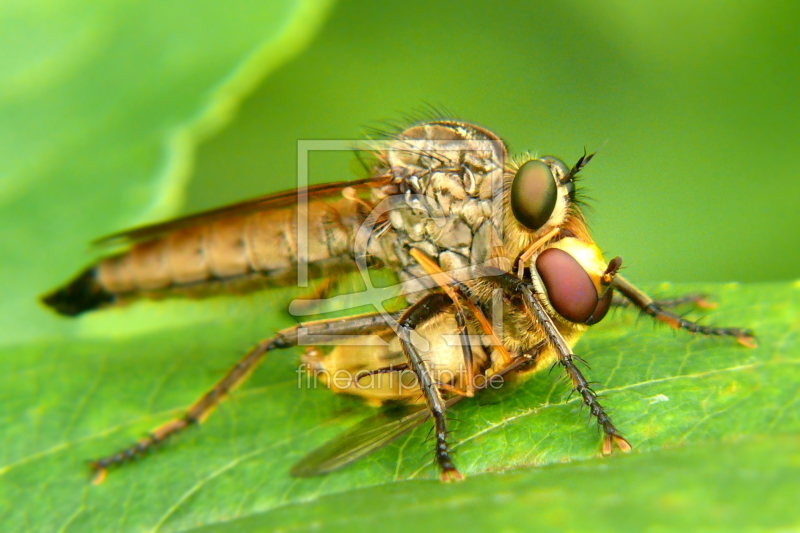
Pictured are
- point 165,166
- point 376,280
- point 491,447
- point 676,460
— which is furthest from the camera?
point 376,280

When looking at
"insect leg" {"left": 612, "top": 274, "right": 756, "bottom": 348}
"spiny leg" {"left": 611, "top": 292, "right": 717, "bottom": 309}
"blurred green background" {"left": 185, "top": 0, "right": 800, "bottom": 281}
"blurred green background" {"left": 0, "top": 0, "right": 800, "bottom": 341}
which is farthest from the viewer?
"blurred green background" {"left": 185, "top": 0, "right": 800, "bottom": 281}

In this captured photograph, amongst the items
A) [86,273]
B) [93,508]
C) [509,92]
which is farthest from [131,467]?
[509,92]

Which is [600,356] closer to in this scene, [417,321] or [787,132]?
[417,321]

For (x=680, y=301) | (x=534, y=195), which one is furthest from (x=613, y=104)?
(x=534, y=195)

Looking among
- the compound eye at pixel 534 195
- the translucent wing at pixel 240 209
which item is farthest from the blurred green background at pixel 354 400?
the compound eye at pixel 534 195

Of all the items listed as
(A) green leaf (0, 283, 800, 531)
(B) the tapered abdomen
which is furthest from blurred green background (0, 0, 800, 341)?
(A) green leaf (0, 283, 800, 531)

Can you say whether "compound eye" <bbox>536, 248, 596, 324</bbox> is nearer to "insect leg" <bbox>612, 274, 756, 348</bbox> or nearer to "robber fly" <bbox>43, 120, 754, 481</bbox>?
"robber fly" <bbox>43, 120, 754, 481</bbox>

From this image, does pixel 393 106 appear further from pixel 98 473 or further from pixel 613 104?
pixel 98 473
